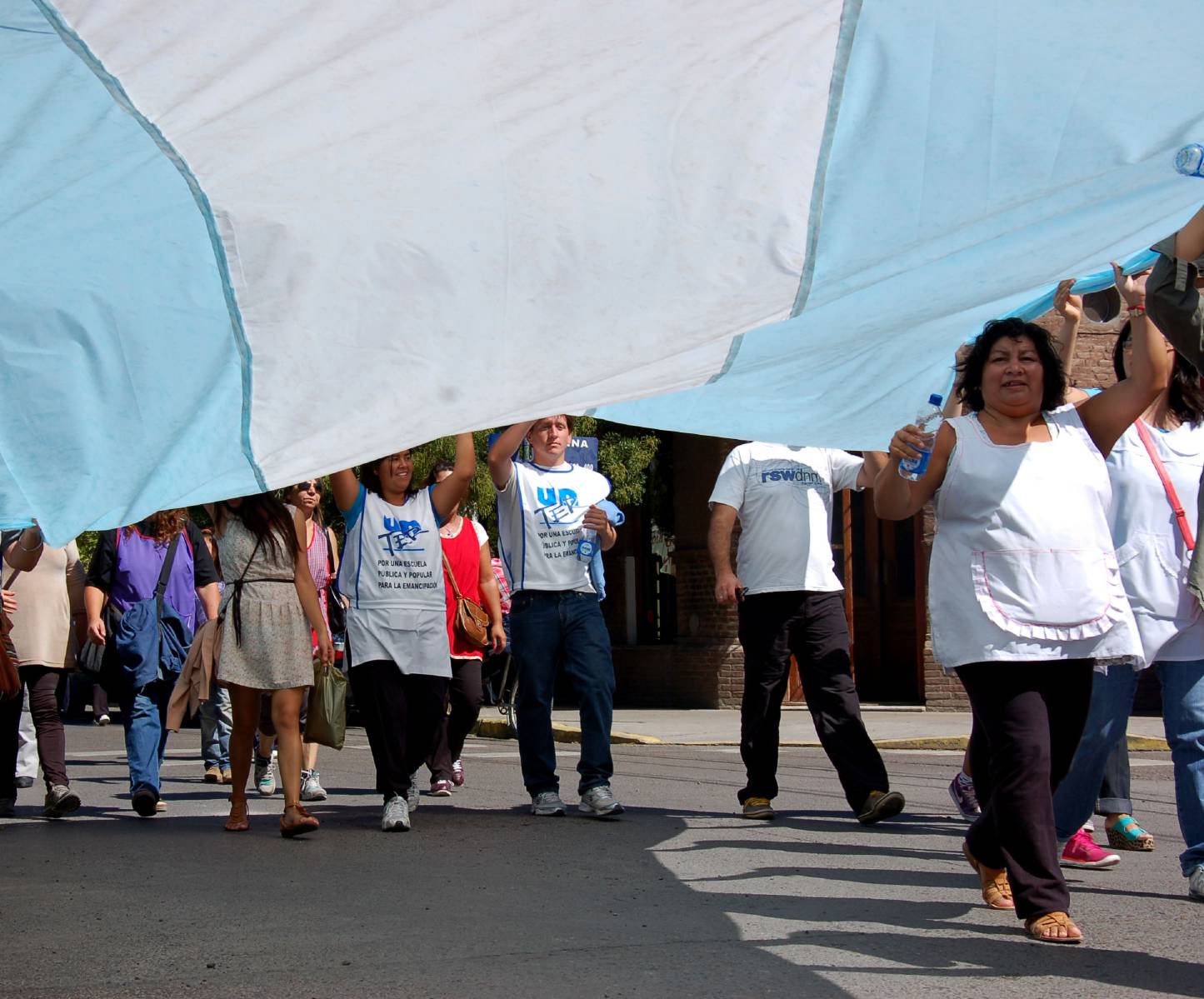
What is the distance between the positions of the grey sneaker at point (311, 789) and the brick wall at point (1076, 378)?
30.1ft

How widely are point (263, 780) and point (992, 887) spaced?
5.85 m

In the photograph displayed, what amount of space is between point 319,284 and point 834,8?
139 centimetres

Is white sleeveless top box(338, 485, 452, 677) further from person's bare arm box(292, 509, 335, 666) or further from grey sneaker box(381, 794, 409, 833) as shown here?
grey sneaker box(381, 794, 409, 833)

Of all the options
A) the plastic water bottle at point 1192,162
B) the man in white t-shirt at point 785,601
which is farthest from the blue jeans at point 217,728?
the plastic water bottle at point 1192,162

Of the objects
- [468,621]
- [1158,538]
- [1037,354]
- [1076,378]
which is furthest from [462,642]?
[1076,378]

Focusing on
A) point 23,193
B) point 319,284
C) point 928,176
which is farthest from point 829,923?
point 23,193

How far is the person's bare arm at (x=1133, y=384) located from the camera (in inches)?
199

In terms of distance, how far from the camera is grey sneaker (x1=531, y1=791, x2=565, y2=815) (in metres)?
8.38

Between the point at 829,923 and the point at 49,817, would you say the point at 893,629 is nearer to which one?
the point at 49,817

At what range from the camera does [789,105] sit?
12.4 ft

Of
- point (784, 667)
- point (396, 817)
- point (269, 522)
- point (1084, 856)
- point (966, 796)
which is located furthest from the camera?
point (784, 667)

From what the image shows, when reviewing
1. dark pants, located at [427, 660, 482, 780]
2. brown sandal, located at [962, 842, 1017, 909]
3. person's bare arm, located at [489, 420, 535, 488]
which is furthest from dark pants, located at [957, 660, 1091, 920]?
dark pants, located at [427, 660, 482, 780]

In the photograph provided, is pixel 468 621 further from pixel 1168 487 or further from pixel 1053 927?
pixel 1053 927

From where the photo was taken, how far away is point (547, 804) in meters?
8.40
